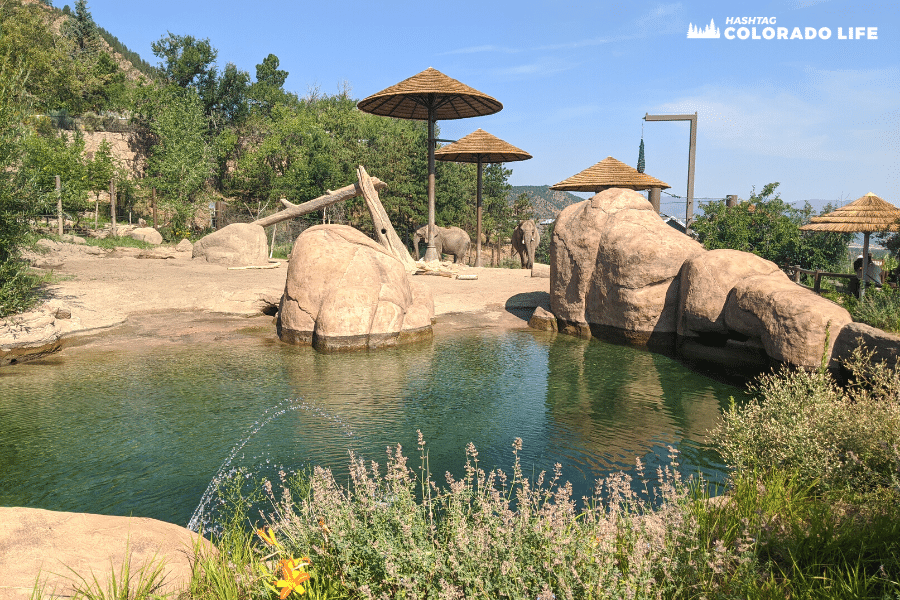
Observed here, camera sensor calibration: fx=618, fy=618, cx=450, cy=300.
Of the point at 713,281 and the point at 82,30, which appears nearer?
the point at 713,281

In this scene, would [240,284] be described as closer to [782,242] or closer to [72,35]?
[782,242]

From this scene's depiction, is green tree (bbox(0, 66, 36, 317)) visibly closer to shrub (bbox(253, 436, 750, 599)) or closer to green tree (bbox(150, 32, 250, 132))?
shrub (bbox(253, 436, 750, 599))

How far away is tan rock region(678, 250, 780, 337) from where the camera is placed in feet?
34.7

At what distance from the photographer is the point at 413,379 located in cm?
952

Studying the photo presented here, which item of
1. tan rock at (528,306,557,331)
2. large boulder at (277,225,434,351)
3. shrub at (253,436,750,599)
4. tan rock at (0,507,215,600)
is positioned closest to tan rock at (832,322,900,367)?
shrub at (253,436,750,599)

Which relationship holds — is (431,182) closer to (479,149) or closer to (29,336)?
(479,149)

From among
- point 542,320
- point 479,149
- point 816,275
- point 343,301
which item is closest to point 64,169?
point 479,149

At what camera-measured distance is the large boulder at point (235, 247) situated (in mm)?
19828

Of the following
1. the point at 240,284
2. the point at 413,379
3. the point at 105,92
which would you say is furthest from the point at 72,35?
the point at 413,379

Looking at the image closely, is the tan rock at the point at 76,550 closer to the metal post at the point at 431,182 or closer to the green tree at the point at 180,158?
the metal post at the point at 431,182

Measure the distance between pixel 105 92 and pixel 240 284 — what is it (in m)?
34.6

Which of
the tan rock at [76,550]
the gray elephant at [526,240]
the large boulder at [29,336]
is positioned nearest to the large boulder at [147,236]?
the gray elephant at [526,240]

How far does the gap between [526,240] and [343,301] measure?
14026 millimetres

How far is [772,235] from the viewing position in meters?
16.0
